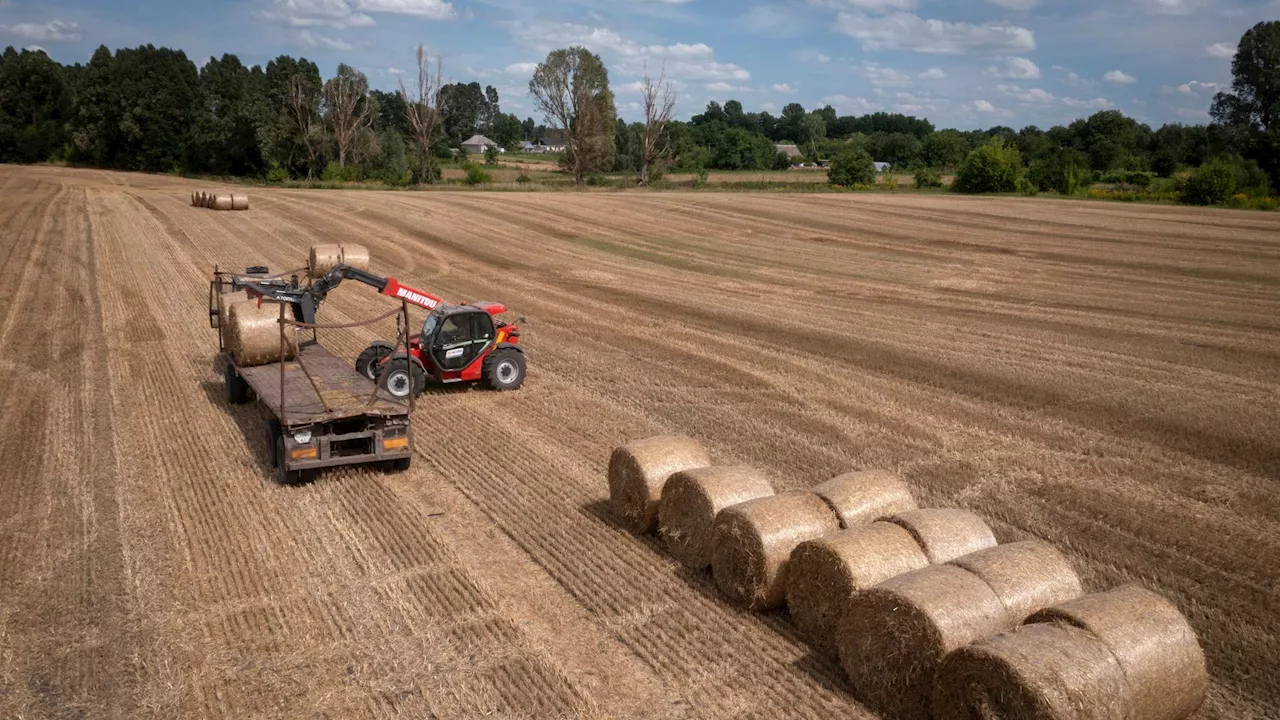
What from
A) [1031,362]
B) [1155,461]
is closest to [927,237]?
[1031,362]

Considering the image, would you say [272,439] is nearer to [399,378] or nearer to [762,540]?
[399,378]

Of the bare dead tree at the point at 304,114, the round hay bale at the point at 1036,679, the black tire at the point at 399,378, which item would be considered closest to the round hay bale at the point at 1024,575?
the round hay bale at the point at 1036,679

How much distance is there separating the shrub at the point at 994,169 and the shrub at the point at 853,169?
7.54 meters

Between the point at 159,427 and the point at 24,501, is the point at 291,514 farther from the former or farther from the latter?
the point at 159,427

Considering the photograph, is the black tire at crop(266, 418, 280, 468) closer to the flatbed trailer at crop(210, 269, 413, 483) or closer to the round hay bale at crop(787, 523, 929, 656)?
the flatbed trailer at crop(210, 269, 413, 483)

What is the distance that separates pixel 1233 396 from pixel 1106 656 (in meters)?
11.5

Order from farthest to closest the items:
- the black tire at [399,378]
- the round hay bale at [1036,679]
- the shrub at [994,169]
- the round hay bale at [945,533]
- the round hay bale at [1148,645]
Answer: the shrub at [994,169], the black tire at [399,378], the round hay bale at [945,533], the round hay bale at [1148,645], the round hay bale at [1036,679]

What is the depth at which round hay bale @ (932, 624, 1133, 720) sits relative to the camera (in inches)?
229

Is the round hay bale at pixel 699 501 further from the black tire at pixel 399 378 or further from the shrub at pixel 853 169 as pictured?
the shrub at pixel 853 169

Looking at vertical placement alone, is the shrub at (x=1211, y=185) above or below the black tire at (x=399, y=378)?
above

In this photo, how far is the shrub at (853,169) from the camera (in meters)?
67.6

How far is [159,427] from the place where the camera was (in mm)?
13641

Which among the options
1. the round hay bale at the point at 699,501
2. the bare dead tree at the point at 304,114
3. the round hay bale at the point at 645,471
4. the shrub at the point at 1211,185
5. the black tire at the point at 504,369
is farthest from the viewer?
the bare dead tree at the point at 304,114

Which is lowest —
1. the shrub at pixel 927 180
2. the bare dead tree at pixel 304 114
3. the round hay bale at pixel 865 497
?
the round hay bale at pixel 865 497
